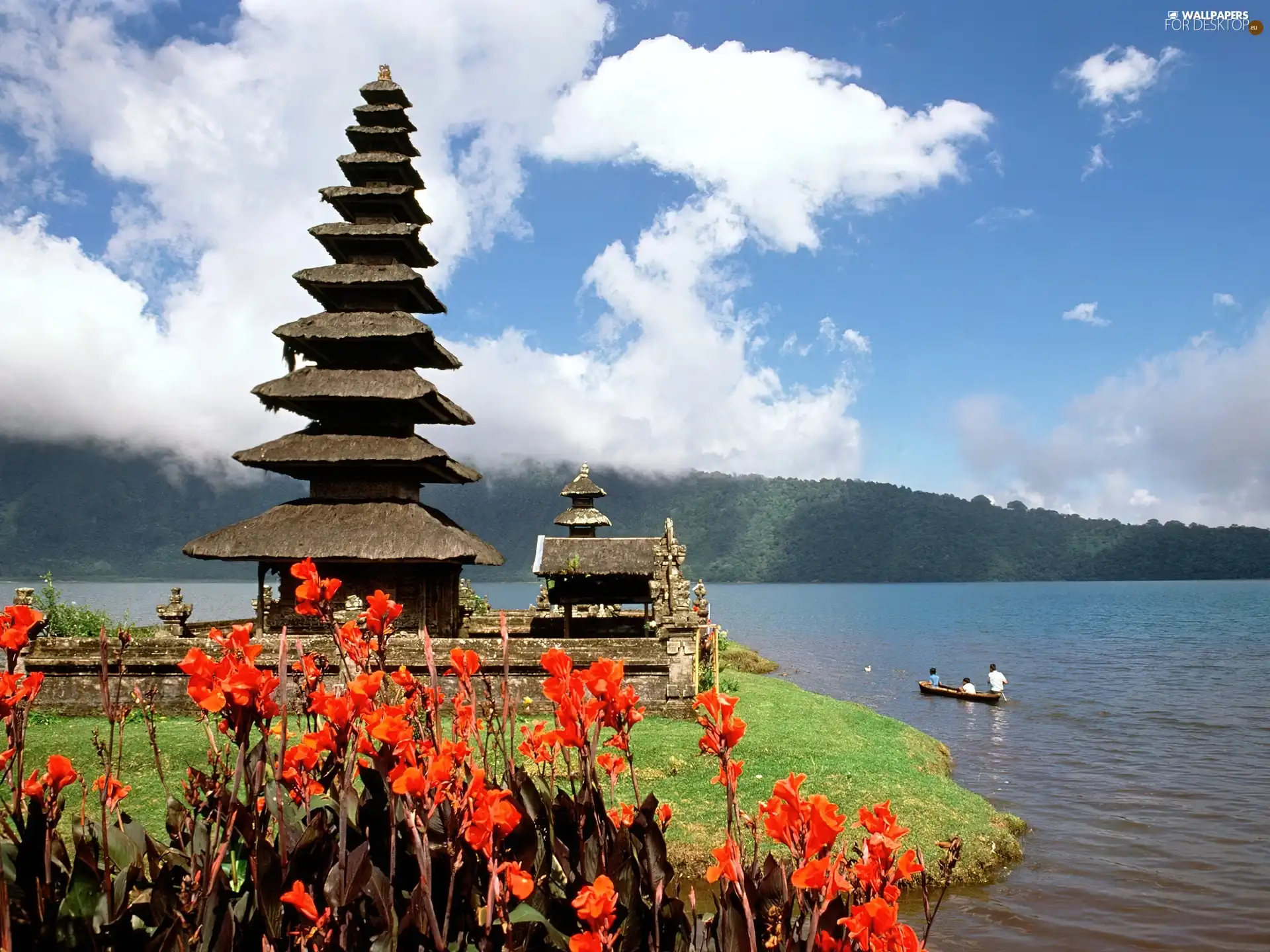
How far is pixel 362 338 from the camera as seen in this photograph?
22953 mm

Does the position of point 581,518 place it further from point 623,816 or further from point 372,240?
point 623,816

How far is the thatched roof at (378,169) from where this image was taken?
25.3 meters

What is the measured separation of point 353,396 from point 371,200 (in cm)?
692

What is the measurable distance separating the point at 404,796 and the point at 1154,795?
67.3ft

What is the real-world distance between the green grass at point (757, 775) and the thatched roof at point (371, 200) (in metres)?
15.5

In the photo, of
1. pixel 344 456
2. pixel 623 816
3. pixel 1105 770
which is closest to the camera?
pixel 623 816

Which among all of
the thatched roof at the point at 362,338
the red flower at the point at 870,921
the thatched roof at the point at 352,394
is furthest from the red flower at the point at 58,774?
the thatched roof at the point at 362,338

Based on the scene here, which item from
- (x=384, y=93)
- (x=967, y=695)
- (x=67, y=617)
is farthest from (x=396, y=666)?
(x=967, y=695)

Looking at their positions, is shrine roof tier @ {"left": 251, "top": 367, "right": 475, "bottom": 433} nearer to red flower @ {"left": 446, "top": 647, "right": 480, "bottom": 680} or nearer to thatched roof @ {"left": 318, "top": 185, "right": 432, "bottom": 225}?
thatched roof @ {"left": 318, "top": 185, "right": 432, "bottom": 225}

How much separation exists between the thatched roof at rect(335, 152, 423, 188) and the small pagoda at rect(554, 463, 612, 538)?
1246 cm

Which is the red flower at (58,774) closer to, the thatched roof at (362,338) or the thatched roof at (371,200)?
the thatched roof at (362,338)

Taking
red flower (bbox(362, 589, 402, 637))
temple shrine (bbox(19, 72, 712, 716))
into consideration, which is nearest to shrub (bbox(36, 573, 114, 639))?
temple shrine (bbox(19, 72, 712, 716))

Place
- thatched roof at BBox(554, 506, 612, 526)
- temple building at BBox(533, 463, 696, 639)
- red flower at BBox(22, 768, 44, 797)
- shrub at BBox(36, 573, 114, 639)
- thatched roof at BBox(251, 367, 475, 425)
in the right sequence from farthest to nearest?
thatched roof at BBox(554, 506, 612, 526) → temple building at BBox(533, 463, 696, 639) → shrub at BBox(36, 573, 114, 639) → thatched roof at BBox(251, 367, 475, 425) → red flower at BBox(22, 768, 44, 797)

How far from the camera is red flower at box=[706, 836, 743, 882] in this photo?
237cm
